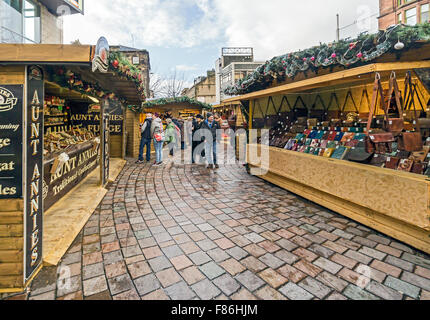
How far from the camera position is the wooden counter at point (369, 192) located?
2.94m

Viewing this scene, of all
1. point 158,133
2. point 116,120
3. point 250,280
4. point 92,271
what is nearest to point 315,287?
point 250,280

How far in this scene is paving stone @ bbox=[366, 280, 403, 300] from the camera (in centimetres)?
212

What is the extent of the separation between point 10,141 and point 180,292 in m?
2.09

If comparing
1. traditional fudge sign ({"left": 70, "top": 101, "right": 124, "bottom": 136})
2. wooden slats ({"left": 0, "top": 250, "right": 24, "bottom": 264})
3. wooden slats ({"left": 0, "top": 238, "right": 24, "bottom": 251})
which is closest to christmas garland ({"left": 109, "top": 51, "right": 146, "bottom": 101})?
wooden slats ({"left": 0, "top": 238, "right": 24, "bottom": 251})

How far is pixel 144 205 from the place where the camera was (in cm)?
441

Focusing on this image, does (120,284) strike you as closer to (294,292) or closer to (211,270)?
(211,270)

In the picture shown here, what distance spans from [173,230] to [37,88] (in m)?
2.39

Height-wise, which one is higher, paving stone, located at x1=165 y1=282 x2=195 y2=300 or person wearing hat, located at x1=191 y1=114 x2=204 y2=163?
person wearing hat, located at x1=191 y1=114 x2=204 y2=163

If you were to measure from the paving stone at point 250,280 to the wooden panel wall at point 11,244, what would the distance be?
6.87 feet

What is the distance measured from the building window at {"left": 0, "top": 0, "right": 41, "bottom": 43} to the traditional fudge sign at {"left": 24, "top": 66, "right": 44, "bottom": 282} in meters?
8.32

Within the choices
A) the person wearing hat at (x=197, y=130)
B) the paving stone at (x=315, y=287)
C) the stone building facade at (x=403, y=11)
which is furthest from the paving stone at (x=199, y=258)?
the stone building facade at (x=403, y=11)

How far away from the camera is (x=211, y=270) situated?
2484 mm

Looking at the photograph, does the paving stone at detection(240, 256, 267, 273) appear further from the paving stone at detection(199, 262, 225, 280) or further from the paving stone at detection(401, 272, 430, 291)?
the paving stone at detection(401, 272, 430, 291)
